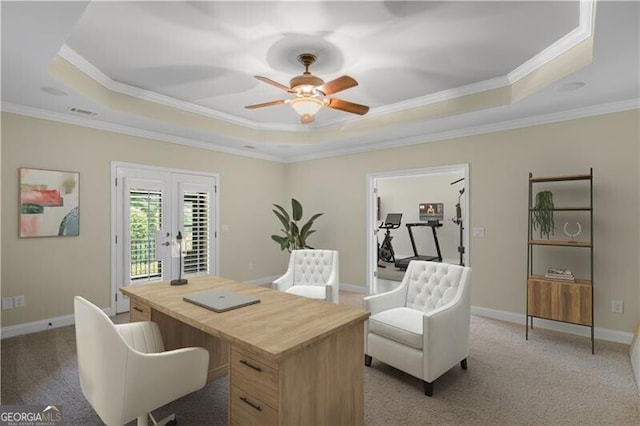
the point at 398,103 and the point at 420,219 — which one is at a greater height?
the point at 398,103

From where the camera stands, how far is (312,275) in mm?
4457

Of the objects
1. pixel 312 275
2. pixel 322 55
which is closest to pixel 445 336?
pixel 312 275

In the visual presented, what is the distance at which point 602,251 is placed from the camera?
11.7 feet

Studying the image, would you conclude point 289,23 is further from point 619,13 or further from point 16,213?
point 16,213

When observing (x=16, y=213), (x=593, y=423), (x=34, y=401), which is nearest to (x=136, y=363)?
(x=34, y=401)

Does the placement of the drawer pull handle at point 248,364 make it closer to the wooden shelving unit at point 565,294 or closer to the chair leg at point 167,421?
the chair leg at point 167,421

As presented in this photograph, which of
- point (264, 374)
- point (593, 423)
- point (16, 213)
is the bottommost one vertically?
point (593, 423)

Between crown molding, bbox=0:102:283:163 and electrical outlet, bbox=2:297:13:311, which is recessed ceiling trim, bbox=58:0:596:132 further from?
electrical outlet, bbox=2:297:13:311

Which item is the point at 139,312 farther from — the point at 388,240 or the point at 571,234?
the point at 388,240

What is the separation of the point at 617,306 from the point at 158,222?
19.3 feet

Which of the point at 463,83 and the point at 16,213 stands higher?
the point at 463,83

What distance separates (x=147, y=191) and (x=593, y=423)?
5.38 m

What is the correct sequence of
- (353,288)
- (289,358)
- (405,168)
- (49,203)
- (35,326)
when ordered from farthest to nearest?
(353,288) < (405,168) < (49,203) < (35,326) < (289,358)

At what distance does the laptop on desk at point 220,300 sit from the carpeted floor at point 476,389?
0.79 m
